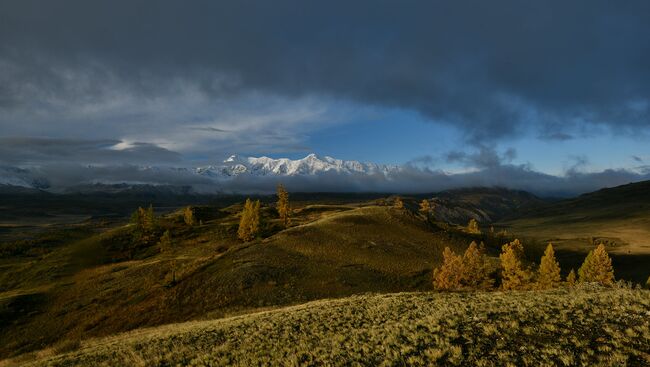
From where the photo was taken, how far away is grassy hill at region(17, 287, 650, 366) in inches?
666

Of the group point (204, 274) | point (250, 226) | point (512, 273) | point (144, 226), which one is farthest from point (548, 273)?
point (144, 226)

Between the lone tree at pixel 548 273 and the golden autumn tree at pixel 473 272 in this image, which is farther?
the golden autumn tree at pixel 473 272

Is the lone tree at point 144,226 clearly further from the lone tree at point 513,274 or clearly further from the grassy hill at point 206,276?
the lone tree at point 513,274

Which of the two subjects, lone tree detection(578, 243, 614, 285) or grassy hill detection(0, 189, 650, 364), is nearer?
grassy hill detection(0, 189, 650, 364)

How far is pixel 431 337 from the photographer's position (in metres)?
19.9

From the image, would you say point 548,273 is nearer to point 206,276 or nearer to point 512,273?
point 512,273

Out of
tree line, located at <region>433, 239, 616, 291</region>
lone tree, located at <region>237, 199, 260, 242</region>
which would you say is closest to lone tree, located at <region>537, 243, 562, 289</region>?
tree line, located at <region>433, 239, 616, 291</region>

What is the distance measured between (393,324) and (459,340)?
523cm

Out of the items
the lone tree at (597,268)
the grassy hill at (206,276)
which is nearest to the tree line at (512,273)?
the lone tree at (597,268)

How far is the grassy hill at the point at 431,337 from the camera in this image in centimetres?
1691

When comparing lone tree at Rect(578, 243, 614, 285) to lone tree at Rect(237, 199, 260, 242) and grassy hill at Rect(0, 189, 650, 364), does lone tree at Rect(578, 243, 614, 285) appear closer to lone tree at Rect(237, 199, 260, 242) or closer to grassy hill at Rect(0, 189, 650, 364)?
grassy hill at Rect(0, 189, 650, 364)

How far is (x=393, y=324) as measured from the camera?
2366 centimetres

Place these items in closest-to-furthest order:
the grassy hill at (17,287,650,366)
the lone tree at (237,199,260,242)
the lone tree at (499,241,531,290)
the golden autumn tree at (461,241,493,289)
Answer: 1. the grassy hill at (17,287,650,366)
2. the lone tree at (499,241,531,290)
3. the golden autumn tree at (461,241,493,289)
4. the lone tree at (237,199,260,242)

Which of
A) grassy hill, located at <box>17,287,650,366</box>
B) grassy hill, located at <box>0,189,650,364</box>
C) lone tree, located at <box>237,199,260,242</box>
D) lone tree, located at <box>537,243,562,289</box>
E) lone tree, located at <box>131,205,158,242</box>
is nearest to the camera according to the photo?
grassy hill, located at <box>17,287,650,366</box>
